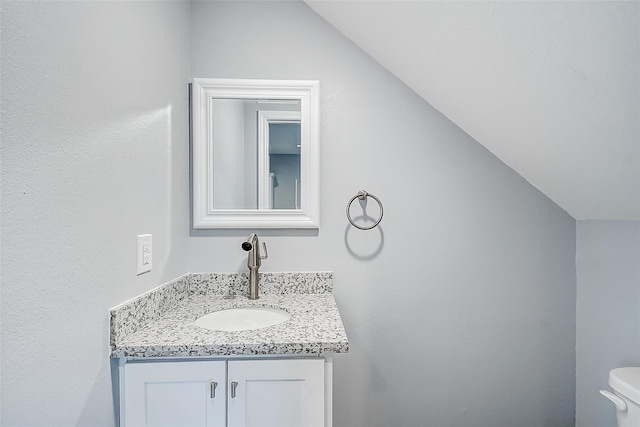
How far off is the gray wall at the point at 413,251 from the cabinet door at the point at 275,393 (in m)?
0.58

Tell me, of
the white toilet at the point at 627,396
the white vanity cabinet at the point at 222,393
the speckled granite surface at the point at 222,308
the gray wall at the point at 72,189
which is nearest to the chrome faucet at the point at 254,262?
the speckled granite surface at the point at 222,308

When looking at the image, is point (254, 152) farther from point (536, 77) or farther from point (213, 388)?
point (536, 77)

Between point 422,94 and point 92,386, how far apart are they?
1.62m

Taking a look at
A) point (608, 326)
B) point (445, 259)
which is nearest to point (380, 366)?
point (445, 259)

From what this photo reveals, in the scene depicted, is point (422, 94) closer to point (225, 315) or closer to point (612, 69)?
point (612, 69)

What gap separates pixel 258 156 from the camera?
1526mm

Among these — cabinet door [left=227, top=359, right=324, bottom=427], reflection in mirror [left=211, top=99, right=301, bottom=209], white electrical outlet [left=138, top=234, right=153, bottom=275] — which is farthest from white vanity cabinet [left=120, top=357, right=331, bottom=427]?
reflection in mirror [left=211, top=99, right=301, bottom=209]

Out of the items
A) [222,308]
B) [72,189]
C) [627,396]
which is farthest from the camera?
[222,308]

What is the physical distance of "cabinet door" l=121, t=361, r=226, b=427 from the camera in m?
0.99

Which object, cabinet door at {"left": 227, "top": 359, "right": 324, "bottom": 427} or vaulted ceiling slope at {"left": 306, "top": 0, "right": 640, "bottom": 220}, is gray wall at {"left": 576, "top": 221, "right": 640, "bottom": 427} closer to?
vaulted ceiling slope at {"left": 306, "top": 0, "right": 640, "bottom": 220}

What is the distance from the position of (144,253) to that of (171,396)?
1.53 ft

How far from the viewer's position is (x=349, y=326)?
5.16 feet

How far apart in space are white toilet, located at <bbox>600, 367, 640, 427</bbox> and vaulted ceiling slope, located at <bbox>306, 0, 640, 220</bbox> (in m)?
0.61

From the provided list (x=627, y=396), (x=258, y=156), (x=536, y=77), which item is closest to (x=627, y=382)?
(x=627, y=396)
